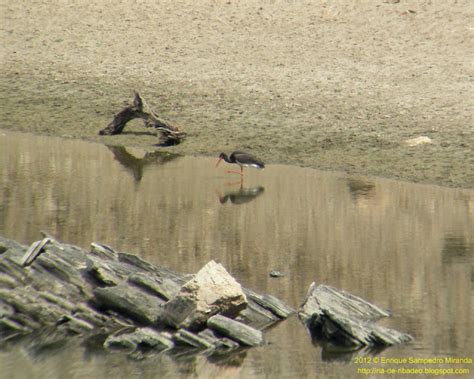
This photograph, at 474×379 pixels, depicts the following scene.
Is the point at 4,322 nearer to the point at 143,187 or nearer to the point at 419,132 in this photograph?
the point at 143,187

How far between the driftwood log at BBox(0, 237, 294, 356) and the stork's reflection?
5.23 meters

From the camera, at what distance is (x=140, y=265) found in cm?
1223

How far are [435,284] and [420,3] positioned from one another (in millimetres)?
14366

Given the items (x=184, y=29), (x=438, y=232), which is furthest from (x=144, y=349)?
(x=184, y=29)

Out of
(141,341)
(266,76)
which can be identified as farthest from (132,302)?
(266,76)

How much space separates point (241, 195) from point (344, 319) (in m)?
7.19

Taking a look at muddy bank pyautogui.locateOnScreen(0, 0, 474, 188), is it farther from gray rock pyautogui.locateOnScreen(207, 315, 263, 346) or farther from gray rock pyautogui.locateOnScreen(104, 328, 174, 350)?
gray rock pyautogui.locateOnScreen(104, 328, 174, 350)

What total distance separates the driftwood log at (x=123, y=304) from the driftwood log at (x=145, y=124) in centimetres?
894

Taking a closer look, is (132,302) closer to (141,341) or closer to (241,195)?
(141,341)

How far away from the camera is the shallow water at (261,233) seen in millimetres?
10633

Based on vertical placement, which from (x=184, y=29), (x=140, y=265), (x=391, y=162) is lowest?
(x=140, y=265)

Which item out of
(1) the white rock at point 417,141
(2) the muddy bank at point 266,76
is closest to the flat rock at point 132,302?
(2) the muddy bank at point 266,76

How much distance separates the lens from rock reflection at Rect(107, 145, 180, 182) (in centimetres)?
2002

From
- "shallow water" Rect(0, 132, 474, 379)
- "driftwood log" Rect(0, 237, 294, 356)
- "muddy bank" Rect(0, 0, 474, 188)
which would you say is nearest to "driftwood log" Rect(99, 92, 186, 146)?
"muddy bank" Rect(0, 0, 474, 188)
